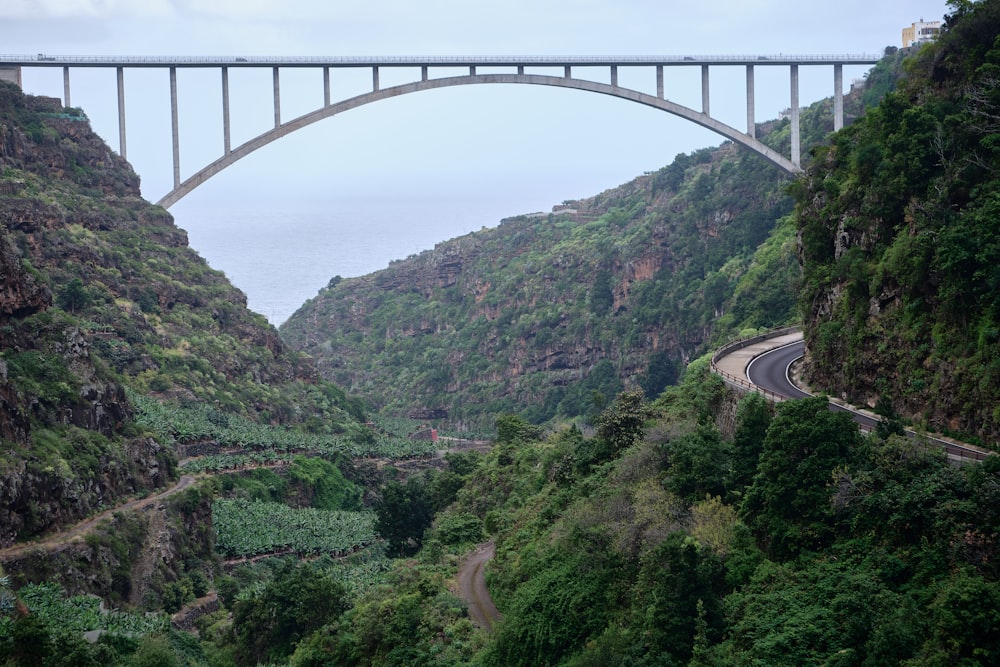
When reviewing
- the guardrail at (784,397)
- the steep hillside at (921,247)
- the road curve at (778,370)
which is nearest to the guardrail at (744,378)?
the guardrail at (784,397)

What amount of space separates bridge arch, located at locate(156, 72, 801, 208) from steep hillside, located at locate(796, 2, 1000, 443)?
2776cm

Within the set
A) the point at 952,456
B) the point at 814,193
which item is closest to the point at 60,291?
the point at 814,193

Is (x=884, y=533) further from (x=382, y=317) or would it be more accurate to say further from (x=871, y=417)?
(x=382, y=317)

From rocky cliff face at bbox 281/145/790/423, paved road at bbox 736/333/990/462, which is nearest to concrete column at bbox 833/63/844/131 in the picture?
rocky cliff face at bbox 281/145/790/423

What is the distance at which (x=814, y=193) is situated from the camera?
29.3 metres

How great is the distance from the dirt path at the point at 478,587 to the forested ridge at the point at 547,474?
31 centimetres

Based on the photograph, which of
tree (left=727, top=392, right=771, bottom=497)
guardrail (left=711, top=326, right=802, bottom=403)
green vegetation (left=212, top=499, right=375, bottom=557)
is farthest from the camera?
green vegetation (left=212, top=499, right=375, bottom=557)

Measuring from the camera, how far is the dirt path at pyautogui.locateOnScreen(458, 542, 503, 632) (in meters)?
26.8

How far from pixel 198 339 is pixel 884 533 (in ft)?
147

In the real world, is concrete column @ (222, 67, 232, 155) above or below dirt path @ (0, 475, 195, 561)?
above

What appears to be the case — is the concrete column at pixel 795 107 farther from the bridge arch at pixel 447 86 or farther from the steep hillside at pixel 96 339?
the steep hillside at pixel 96 339

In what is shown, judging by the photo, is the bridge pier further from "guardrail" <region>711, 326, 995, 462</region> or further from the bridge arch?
"guardrail" <region>711, 326, 995, 462</region>

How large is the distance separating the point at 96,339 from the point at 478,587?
94.8 feet

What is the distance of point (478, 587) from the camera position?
1160 inches
